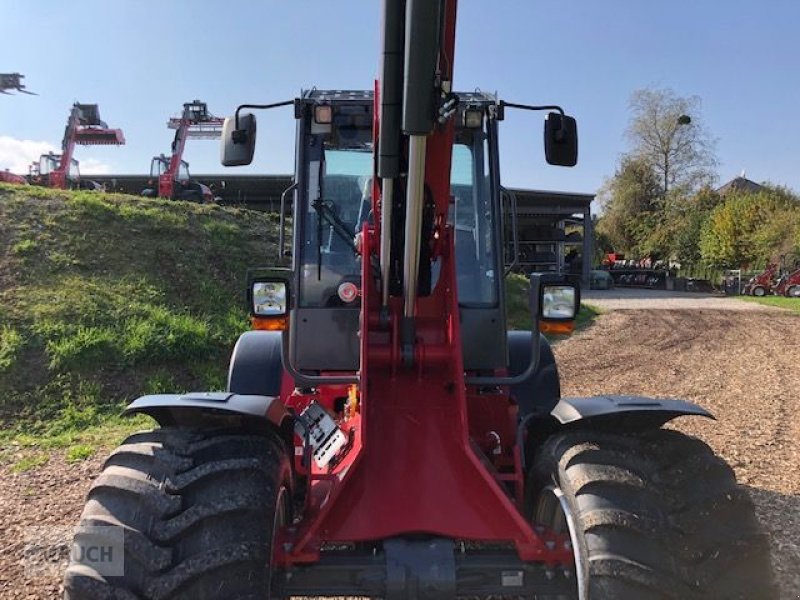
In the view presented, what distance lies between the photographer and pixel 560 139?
4.08 m

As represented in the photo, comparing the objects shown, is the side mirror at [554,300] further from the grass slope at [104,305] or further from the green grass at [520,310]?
the green grass at [520,310]

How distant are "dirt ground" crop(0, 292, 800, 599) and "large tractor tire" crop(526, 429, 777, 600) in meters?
1.58

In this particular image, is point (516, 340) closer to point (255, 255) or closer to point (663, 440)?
point (663, 440)

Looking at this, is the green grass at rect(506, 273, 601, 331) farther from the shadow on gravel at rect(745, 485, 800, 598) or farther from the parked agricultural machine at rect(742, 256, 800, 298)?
the parked agricultural machine at rect(742, 256, 800, 298)

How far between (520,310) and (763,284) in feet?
89.9

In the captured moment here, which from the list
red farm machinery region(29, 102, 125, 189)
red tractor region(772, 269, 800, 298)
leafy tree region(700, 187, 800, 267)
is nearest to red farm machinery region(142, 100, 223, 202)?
red farm machinery region(29, 102, 125, 189)

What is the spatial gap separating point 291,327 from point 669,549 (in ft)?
7.51

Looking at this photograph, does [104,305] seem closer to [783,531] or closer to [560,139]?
[560,139]

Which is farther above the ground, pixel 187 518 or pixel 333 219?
pixel 333 219

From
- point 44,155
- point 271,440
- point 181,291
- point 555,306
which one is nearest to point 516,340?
point 555,306

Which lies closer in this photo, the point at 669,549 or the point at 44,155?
the point at 669,549

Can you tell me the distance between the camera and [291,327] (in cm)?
419

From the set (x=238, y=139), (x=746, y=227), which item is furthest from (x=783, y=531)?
(x=746, y=227)

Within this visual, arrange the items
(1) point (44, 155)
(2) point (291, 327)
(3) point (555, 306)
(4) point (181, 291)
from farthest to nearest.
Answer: (1) point (44, 155) < (4) point (181, 291) < (2) point (291, 327) < (3) point (555, 306)
